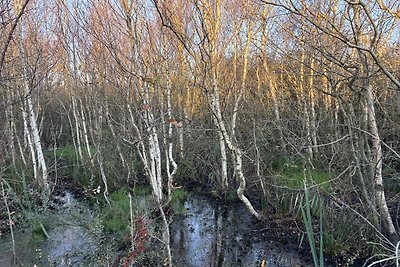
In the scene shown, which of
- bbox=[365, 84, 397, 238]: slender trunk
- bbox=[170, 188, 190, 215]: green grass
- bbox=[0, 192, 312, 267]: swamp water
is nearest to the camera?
bbox=[365, 84, 397, 238]: slender trunk

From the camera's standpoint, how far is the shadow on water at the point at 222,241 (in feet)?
16.2

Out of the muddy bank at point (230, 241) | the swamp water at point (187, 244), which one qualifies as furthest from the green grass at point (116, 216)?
the muddy bank at point (230, 241)

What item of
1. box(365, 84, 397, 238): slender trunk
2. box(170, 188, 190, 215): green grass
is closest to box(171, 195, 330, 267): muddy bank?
box(170, 188, 190, 215): green grass

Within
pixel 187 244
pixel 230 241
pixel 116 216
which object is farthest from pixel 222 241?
pixel 116 216

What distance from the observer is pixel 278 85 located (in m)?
9.79

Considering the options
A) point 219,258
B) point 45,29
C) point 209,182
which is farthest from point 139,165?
point 219,258

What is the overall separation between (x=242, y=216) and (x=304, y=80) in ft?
12.6

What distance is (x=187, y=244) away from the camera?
559 centimetres

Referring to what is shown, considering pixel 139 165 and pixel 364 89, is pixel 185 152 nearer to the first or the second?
pixel 139 165

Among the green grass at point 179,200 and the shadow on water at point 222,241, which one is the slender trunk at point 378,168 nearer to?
the shadow on water at point 222,241

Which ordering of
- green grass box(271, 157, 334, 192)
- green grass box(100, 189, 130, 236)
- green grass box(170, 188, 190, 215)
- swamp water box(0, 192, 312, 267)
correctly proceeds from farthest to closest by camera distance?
1. green grass box(170, 188, 190, 215)
2. green grass box(271, 157, 334, 192)
3. green grass box(100, 189, 130, 236)
4. swamp water box(0, 192, 312, 267)

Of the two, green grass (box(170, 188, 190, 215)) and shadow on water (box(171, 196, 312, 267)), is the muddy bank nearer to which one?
shadow on water (box(171, 196, 312, 267))

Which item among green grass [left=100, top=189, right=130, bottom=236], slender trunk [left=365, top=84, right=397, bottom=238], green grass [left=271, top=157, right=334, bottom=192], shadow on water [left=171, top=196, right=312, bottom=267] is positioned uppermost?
slender trunk [left=365, top=84, right=397, bottom=238]

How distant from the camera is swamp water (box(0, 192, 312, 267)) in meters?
4.92
